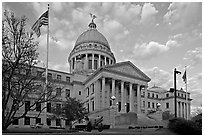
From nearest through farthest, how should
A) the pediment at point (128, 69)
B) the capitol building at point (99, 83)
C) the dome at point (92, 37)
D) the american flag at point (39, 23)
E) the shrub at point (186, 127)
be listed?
the shrub at point (186, 127), the american flag at point (39, 23), the capitol building at point (99, 83), the pediment at point (128, 69), the dome at point (92, 37)

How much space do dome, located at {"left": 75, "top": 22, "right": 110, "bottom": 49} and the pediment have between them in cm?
2345

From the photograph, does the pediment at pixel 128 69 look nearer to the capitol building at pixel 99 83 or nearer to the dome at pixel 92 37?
the capitol building at pixel 99 83

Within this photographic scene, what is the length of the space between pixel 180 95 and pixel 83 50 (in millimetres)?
45726

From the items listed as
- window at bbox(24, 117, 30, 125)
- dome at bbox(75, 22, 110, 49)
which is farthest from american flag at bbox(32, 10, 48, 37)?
dome at bbox(75, 22, 110, 49)

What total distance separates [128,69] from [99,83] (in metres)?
9.18

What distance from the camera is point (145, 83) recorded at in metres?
68.0

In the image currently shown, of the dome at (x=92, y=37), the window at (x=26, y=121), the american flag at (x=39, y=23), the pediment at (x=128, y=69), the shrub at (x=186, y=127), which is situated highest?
the dome at (x=92, y=37)

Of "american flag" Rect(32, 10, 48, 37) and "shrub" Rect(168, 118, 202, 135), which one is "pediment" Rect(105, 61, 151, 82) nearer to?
"american flag" Rect(32, 10, 48, 37)

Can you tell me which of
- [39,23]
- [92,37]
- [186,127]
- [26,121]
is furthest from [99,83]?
[186,127]

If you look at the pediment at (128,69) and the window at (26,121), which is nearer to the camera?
the window at (26,121)

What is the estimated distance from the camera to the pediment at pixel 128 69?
62.2 meters

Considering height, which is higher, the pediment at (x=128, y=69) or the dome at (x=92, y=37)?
the dome at (x=92, y=37)

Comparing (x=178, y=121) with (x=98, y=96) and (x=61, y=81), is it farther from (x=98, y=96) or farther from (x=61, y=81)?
(x=61, y=81)

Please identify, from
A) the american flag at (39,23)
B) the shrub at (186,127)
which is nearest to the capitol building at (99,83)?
the american flag at (39,23)
